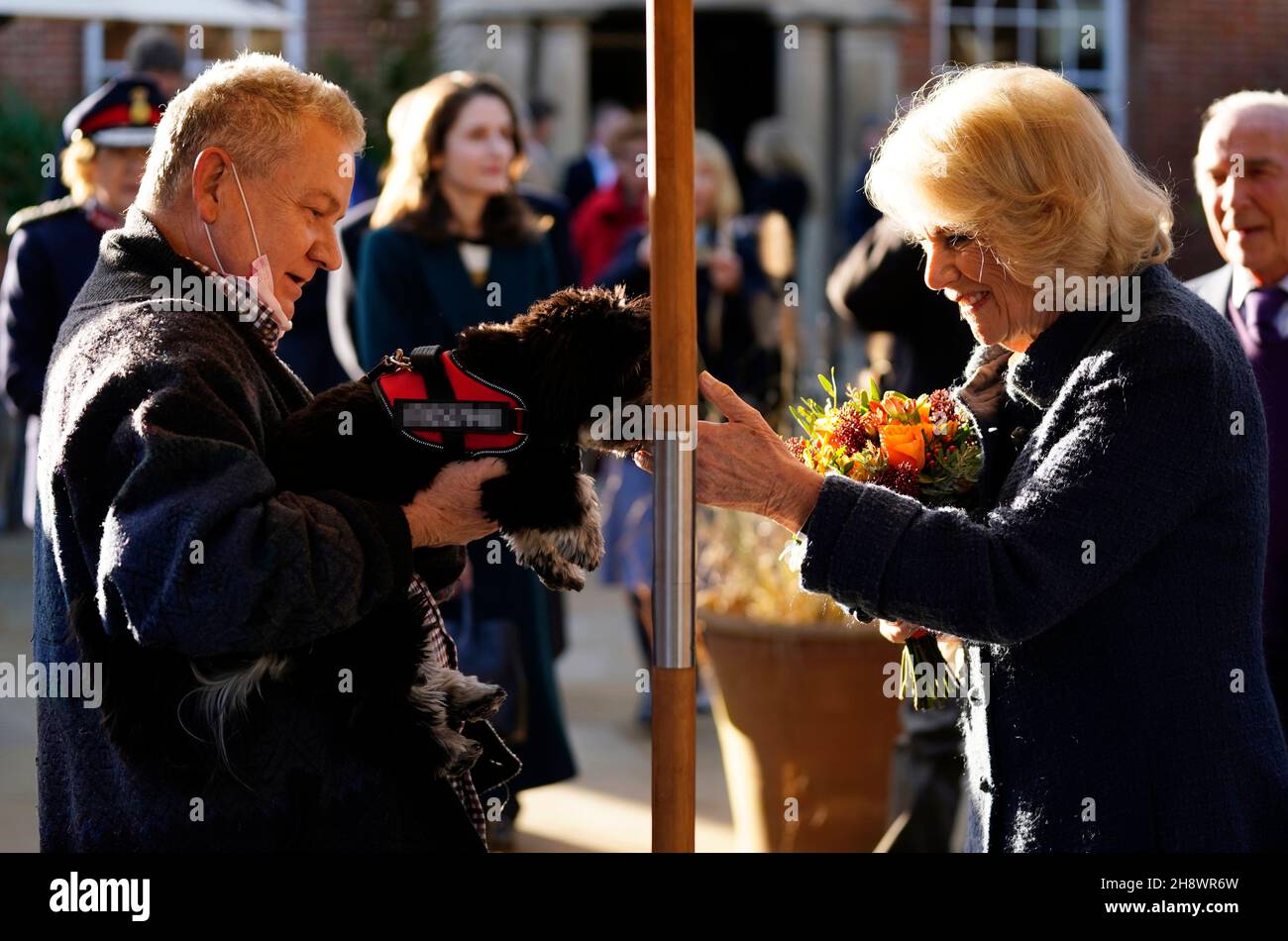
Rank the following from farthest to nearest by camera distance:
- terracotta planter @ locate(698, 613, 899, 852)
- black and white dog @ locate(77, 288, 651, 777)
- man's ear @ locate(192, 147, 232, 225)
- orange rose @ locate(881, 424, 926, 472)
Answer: terracotta planter @ locate(698, 613, 899, 852) → orange rose @ locate(881, 424, 926, 472) → man's ear @ locate(192, 147, 232, 225) → black and white dog @ locate(77, 288, 651, 777)

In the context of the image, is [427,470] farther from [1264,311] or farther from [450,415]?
[1264,311]

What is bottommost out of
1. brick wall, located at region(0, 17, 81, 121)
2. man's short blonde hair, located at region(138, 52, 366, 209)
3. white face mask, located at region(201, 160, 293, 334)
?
white face mask, located at region(201, 160, 293, 334)

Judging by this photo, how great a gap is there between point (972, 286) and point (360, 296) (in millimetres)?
2917

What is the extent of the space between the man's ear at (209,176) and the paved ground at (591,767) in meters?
3.12

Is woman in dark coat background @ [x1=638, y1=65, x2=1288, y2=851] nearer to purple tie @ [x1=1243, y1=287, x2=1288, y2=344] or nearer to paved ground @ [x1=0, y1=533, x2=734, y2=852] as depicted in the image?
purple tie @ [x1=1243, y1=287, x2=1288, y2=344]

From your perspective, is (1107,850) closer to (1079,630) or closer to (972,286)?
(1079,630)

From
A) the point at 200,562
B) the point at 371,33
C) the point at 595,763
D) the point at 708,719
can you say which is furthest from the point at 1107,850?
the point at 371,33

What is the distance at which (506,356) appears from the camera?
95.0 inches

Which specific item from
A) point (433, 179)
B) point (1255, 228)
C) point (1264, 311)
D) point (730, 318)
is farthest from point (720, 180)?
point (1264, 311)

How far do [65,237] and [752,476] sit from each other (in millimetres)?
3370

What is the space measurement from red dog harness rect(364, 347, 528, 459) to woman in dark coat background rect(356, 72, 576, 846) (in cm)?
236

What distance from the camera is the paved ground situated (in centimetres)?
518

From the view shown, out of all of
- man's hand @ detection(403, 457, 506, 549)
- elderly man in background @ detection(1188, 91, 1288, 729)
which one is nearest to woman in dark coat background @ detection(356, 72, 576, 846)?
elderly man in background @ detection(1188, 91, 1288, 729)

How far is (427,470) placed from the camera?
2375 mm
